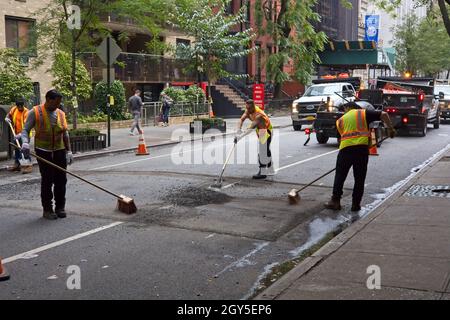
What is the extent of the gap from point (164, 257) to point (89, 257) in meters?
0.83

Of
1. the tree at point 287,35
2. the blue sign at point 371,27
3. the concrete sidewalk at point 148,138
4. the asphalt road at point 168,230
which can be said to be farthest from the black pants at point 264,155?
the blue sign at point 371,27

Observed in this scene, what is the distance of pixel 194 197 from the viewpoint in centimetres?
986

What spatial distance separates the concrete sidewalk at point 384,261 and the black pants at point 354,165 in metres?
0.48

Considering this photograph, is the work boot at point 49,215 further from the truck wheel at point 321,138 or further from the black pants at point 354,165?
the truck wheel at point 321,138

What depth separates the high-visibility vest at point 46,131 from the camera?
822 centimetres

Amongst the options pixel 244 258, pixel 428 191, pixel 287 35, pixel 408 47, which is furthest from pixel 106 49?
pixel 408 47

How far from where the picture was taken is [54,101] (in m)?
8.16

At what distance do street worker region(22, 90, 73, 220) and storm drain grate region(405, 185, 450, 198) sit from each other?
19.1 ft

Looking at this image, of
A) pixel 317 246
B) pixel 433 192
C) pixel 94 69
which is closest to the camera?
pixel 317 246

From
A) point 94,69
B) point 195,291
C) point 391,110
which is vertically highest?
point 94,69

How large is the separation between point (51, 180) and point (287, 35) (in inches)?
1270

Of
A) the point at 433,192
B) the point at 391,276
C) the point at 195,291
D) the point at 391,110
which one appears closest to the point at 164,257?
the point at 195,291

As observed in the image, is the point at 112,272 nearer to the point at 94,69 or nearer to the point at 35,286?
the point at 35,286

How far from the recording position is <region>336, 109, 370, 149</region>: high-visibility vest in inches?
348
